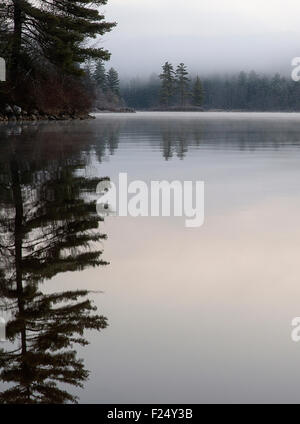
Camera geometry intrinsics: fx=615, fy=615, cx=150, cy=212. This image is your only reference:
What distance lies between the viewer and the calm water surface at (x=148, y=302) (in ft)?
9.14

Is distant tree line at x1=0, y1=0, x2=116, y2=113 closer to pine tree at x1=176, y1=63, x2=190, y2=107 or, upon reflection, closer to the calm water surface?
the calm water surface

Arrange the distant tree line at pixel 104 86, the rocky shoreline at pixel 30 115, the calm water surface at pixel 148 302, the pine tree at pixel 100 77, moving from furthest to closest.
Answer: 1. the pine tree at pixel 100 77
2. the distant tree line at pixel 104 86
3. the rocky shoreline at pixel 30 115
4. the calm water surface at pixel 148 302

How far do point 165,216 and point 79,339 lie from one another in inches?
140

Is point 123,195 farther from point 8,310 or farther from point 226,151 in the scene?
point 226,151

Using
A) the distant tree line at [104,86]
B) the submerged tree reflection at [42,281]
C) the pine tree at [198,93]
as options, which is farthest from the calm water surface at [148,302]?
the pine tree at [198,93]

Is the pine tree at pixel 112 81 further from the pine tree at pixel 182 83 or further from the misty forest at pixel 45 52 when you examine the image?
the misty forest at pixel 45 52

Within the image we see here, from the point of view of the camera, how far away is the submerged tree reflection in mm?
2875

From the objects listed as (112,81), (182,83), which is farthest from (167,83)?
(112,81)

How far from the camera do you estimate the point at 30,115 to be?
41.3 metres

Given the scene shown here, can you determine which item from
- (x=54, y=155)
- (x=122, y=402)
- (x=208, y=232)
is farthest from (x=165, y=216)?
(x=54, y=155)

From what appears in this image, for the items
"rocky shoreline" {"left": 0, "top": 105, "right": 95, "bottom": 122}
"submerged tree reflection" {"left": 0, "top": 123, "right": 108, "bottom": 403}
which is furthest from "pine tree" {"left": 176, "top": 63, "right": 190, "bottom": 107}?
"submerged tree reflection" {"left": 0, "top": 123, "right": 108, "bottom": 403}

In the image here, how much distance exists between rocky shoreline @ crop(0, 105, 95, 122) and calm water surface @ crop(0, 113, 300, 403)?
104ft

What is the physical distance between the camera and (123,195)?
8.18 meters

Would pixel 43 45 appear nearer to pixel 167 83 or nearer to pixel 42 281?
pixel 42 281
